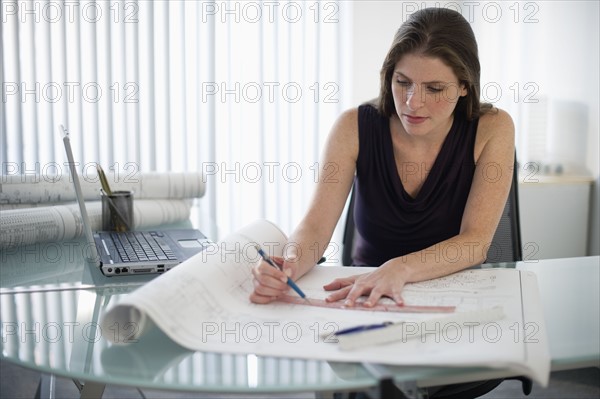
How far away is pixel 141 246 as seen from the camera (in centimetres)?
152

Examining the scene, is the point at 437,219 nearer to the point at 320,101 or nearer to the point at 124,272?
the point at 124,272

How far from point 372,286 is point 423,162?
0.68m

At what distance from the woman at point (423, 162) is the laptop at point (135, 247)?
10.1 inches

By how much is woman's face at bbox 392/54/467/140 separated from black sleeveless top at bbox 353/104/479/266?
146mm

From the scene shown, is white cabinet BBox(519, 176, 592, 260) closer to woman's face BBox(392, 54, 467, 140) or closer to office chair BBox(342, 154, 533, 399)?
office chair BBox(342, 154, 533, 399)

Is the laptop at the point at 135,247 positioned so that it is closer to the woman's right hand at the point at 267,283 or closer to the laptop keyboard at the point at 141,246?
the laptop keyboard at the point at 141,246

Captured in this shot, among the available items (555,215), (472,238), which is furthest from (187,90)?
(472,238)

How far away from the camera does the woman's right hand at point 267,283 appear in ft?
3.64

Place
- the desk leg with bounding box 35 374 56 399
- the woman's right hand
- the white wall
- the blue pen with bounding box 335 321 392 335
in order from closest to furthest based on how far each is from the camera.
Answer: the blue pen with bounding box 335 321 392 335, the woman's right hand, the desk leg with bounding box 35 374 56 399, the white wall

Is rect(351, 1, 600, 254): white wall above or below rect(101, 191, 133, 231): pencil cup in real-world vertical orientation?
above

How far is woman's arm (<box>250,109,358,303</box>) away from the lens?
4.34 feet

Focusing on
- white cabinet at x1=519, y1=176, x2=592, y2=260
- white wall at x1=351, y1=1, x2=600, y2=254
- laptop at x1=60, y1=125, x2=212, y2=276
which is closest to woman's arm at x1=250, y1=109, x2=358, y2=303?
laptop at x1=60, y1=125, x2=212, y2=276

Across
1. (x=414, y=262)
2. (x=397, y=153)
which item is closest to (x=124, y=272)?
(x=414, y=262)

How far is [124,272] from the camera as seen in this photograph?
1.33 metres
